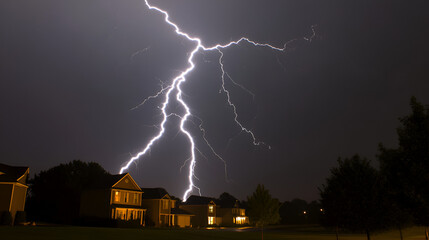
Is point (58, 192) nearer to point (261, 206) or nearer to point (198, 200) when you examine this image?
point (198, 200)

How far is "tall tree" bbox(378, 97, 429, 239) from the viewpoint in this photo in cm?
1316

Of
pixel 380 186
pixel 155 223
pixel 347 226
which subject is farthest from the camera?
pixel 155 223

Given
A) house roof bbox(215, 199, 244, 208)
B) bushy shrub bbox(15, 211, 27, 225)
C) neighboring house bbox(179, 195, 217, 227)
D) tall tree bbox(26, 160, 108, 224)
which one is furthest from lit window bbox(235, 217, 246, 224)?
bushy shrub bbox(15, 211, 27, 225)

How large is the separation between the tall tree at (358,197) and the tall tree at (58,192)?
120 feet

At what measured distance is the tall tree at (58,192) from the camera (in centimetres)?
4931

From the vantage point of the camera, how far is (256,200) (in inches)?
1019

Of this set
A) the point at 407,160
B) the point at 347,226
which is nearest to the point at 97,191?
the point at 347,226

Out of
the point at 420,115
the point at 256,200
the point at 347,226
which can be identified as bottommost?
the point at 347,226

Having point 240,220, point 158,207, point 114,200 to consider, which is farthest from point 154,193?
point 240,220

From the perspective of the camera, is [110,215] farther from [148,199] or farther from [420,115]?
→ [420,115]

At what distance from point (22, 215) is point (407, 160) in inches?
1213

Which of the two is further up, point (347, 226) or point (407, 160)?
point (407, 160)

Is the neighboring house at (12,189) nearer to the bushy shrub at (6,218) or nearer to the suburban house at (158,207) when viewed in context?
the bushy shrub at (6,218)

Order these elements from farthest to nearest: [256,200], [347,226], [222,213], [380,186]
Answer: [222,213] → [256,200] → [347,226] → [380,186]
